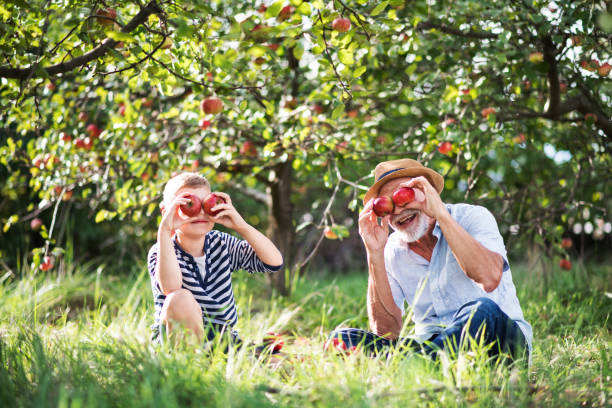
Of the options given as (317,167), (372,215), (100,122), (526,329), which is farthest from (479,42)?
(100,122)

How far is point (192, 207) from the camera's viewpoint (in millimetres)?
2324

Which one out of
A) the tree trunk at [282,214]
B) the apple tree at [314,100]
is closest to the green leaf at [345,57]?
the apple tree at [314,100]

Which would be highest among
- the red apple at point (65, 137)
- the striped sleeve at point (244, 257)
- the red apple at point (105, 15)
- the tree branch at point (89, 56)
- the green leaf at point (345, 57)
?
the red apple at point (105, 15)

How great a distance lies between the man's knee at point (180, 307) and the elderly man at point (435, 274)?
1.94 feet

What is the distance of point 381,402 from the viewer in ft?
5.76

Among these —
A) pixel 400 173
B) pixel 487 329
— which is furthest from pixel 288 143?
pixel 487 329

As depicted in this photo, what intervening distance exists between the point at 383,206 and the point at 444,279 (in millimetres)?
427

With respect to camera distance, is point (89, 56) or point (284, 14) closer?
point (284, 14)

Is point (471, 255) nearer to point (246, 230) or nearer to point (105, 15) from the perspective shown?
point (246, 230)

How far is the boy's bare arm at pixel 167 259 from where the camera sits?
2246mm

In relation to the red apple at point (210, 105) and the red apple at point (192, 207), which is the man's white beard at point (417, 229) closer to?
the red apple at point (192, 207)

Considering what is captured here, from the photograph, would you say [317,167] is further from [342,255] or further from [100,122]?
[342,255]

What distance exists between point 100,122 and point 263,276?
1921mm

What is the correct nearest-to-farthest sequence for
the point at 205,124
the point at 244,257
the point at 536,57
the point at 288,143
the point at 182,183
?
the point at 182,183, the point at 244,257, the point at 536,57, the point at 288,143, the point at 205,124
